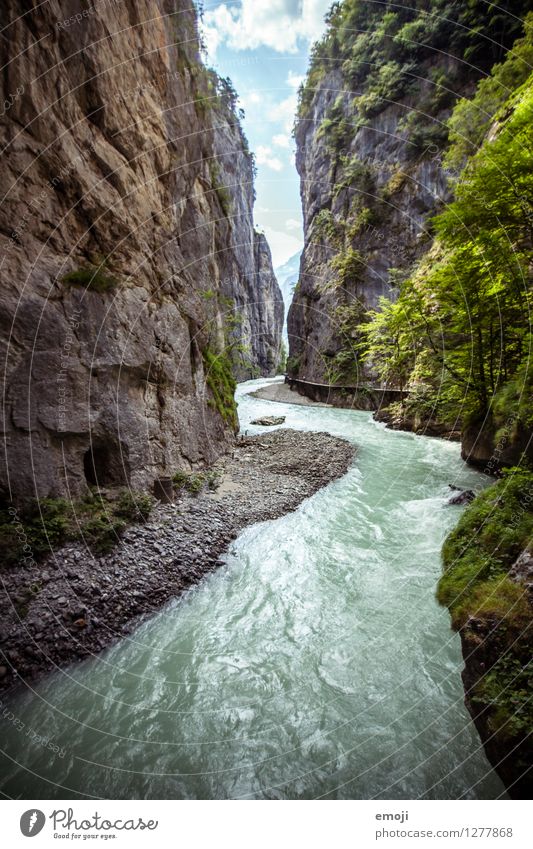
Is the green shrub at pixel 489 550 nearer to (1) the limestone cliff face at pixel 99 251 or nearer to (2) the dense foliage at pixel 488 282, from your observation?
(2) the dense foliage at pixel 488 282

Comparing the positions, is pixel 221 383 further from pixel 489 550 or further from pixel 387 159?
pixel 387 159

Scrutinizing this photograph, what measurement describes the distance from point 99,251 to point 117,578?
7769 millimetres

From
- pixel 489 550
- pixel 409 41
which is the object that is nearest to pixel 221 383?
pixel 489 550

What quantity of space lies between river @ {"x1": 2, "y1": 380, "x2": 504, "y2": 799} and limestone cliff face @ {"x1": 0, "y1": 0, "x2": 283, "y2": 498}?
11.9 ft

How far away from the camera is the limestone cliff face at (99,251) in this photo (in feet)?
20.2

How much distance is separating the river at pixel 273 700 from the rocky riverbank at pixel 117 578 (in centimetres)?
29

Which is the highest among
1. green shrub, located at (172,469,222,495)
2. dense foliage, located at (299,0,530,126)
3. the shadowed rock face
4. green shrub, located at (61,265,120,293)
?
dense foliage, located at (299,0,530,126)

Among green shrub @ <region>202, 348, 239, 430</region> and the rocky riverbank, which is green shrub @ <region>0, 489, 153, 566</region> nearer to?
the rocky riverbank

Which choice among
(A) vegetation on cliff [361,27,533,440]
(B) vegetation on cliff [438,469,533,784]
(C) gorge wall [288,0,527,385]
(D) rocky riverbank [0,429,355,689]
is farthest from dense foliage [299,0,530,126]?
(B) vegetation on cliff [438,469,533,784]

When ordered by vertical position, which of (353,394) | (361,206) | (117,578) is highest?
(361,206)

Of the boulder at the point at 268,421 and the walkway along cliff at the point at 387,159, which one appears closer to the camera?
the walkway along cliff at the point at 387,159

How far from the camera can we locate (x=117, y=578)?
5.98 meters

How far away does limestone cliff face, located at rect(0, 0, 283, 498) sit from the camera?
6148mm

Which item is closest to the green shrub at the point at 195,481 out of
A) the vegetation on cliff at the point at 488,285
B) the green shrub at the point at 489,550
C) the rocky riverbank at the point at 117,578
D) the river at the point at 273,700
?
the rocky riverbank at the point at 117,578
